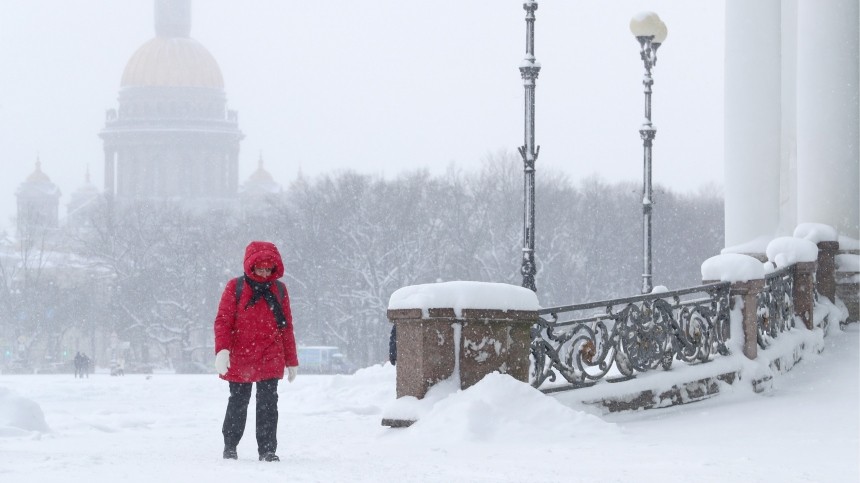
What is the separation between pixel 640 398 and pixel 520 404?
197cm

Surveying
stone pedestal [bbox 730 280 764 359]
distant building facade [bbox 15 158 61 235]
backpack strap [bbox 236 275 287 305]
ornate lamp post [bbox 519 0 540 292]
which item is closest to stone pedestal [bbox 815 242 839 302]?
ornate lamp post [bbox 519 0 540 292]

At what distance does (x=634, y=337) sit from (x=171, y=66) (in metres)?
162

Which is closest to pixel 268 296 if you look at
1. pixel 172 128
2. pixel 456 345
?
pixel 456 345

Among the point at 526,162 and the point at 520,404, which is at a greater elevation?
the point at 526,162

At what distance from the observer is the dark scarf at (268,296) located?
10.0m

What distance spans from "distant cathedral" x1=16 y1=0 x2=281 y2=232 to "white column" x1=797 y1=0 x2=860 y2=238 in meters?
138

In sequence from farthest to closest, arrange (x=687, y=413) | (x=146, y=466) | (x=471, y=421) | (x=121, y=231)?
(x=121, y=231)
(x=687, y=413)
(x=471, y=421)
(x=146, y=466)

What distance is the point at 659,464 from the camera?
373 inches

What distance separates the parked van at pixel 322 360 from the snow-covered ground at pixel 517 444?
5411 centimetres

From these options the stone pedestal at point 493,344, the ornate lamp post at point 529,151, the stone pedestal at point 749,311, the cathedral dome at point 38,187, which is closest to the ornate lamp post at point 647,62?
the ornate lamp post at point 529,151

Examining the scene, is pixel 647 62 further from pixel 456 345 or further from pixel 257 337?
pixel 257 337

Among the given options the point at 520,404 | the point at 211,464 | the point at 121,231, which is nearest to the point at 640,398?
the point at 520,404

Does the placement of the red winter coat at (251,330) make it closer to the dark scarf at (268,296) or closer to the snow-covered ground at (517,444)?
the dark scarf at (268,296)

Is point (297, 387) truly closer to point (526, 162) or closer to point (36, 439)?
point (526, 162)
